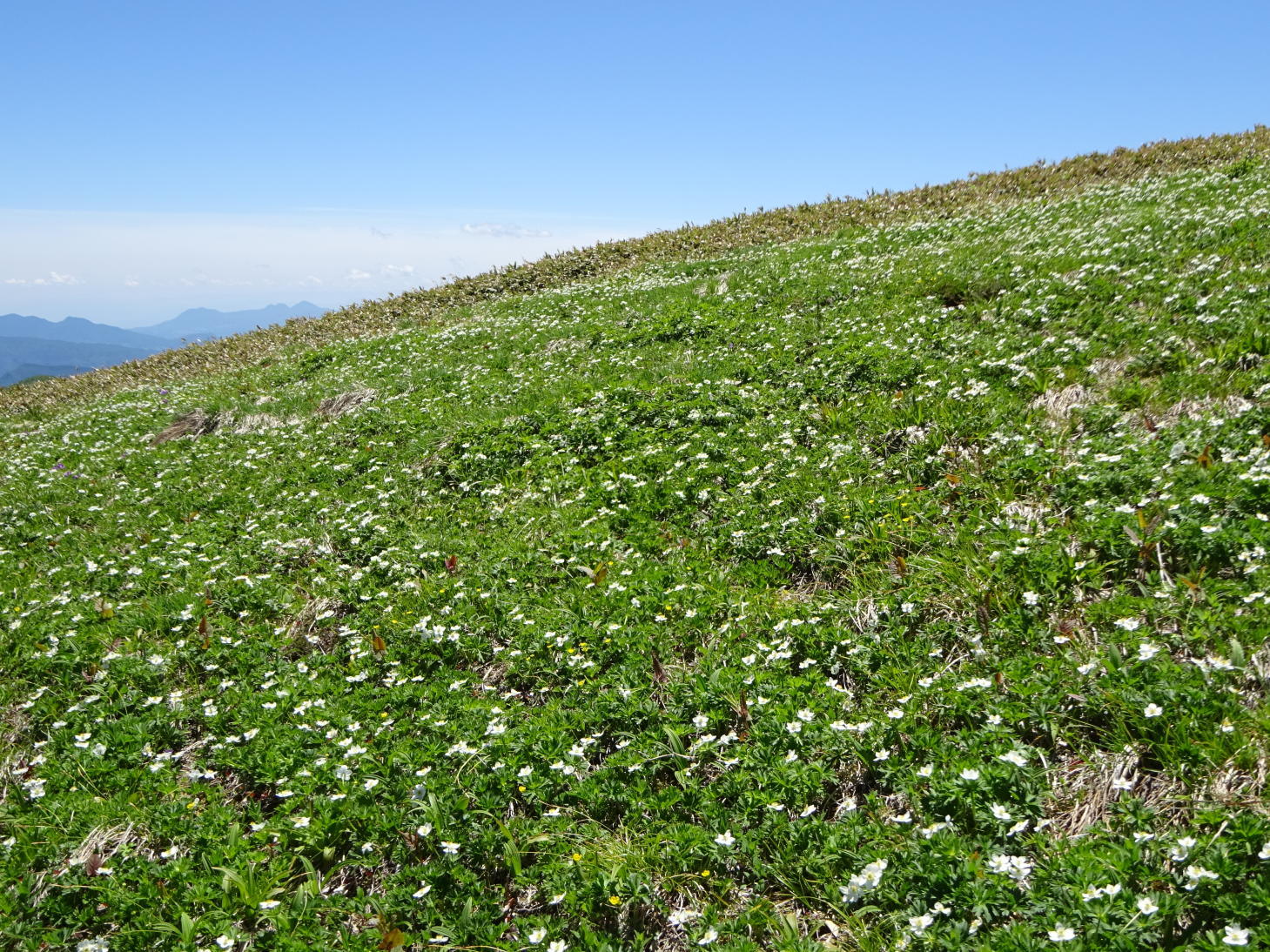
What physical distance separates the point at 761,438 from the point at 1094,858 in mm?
7108

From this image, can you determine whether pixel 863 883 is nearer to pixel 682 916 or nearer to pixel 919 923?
pixel 919 923

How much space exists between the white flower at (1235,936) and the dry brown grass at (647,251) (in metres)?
25.5

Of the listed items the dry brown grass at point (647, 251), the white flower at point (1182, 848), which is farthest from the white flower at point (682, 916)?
the dry brown grass at point (647, 251)

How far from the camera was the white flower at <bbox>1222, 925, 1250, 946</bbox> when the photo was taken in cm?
306

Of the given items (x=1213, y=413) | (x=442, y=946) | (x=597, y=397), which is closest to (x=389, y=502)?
(x=597, y=397)

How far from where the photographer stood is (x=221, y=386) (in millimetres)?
20953

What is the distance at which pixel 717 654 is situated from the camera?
253 inches

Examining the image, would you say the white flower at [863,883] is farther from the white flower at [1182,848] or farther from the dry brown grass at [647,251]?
the dry brown grass at [647,251]

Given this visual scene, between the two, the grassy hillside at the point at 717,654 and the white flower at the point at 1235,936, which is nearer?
the white flower at the point at 1235,936

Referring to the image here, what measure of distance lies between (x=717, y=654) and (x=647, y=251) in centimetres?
2779

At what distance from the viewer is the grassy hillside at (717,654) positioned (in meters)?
4.22

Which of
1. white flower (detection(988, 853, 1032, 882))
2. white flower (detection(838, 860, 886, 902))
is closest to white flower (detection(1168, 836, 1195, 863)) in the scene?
white flower (detection(988, 853, 1032, 882))

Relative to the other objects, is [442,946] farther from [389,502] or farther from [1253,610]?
[389,502]

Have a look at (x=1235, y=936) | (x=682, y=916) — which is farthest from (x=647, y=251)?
(x=1235, y=936)
